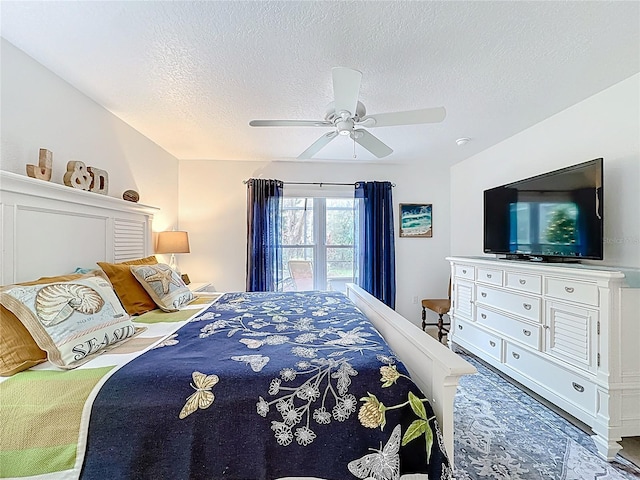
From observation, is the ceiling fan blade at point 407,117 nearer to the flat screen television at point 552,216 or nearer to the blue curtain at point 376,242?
the flat screen television at point 552,216

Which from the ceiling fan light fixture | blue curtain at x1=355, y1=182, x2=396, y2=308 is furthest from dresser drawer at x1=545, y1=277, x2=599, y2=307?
blue curtain at x1=355, y1=182, x2=396, y2=308

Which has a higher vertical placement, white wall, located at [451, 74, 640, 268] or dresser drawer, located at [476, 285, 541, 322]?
white wall, located at [451, 74, 640, 268]

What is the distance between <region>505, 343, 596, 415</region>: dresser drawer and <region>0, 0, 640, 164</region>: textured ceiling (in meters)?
2.00

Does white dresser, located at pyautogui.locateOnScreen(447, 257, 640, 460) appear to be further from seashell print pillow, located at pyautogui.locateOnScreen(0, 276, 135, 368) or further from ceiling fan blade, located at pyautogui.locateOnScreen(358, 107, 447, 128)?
seashell print pillow, located at pyautogui.locateOnScreen(0, 276, 135, 368)

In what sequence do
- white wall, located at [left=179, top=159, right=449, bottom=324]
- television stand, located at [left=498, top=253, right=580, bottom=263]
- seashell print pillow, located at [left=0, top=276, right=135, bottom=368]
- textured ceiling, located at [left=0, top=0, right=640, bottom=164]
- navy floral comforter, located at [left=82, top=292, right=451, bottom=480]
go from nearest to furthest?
navy floral comforter, located at [left=82, top=292, right=451, bottom=480] → seashell print pillow, located at [left=0, top=276, right=135, bottom=368] → textured ceiling, located at [left=0, top=0, right=640, bottom=164] → television stand, located at [left=498, top=253, right=580, bottom=263] → white wall, located at [left=179, top=159, right=449, bottom=324]

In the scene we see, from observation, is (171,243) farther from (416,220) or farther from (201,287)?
(416,220)

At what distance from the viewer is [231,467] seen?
1.07 m

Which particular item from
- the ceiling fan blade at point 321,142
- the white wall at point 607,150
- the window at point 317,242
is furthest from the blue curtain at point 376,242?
the ceiling fan blade at point 321,142

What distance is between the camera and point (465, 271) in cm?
339

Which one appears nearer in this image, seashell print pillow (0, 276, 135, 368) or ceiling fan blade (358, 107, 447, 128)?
seashell print pillow (0, 276, 135, 368)

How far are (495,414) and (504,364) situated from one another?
62 centimetres

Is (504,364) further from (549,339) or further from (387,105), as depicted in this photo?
(387,105)

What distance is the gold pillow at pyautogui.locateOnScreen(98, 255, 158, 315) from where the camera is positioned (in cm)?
212

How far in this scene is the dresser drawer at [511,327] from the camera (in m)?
2.43
